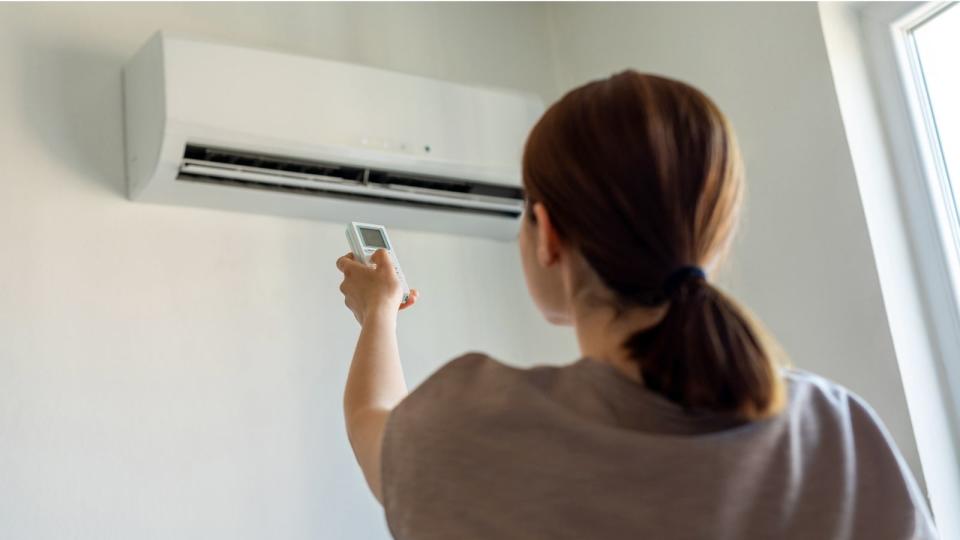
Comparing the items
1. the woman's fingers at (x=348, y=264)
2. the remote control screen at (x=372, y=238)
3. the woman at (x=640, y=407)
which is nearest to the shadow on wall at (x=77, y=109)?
the remote control screen at (x=372, y=238)

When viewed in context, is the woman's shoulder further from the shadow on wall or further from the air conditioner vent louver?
the shadow on wall

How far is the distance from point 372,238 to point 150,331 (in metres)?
0.94

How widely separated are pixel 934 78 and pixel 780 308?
49 cm

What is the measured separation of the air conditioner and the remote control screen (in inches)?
32.9

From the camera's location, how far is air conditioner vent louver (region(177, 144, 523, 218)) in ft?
6.65

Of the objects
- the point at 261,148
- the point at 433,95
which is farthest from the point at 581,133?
the point at 433,95

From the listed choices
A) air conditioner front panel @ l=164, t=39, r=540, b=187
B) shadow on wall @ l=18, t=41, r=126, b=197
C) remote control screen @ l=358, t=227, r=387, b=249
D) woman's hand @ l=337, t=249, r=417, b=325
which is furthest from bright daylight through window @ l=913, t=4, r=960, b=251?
shadow on wall @ l=18, t=41, r=126, b=197

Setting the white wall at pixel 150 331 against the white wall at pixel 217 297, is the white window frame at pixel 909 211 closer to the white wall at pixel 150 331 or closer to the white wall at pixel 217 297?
the white wall at pixel 217 297

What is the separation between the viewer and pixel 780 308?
2.04 metres

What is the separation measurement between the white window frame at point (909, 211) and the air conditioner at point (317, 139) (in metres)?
0.69

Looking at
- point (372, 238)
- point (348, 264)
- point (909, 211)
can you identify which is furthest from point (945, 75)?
point (348, 264)

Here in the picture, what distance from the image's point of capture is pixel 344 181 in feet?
7.06

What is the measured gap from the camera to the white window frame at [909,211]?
183 centimetres

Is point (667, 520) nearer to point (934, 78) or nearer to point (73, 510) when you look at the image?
point (73, 510)
